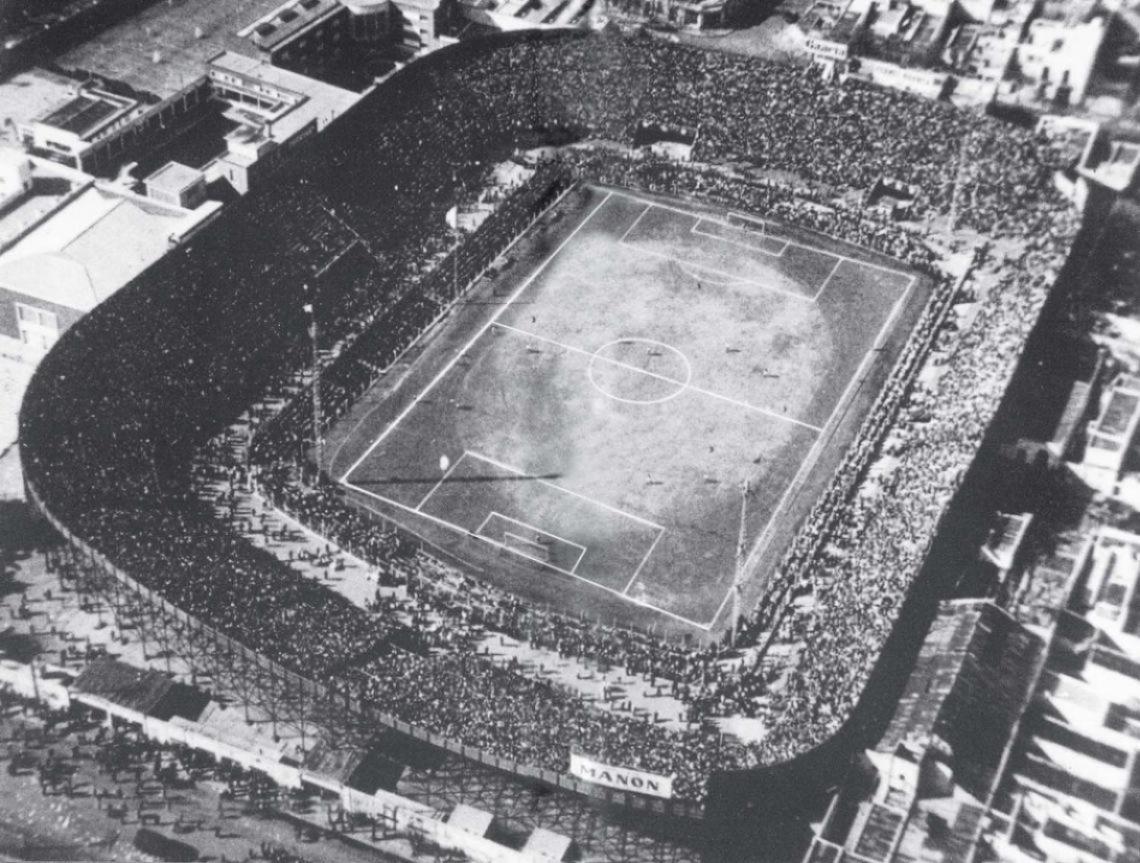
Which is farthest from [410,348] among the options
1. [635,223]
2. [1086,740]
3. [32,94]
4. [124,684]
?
[1086,740]

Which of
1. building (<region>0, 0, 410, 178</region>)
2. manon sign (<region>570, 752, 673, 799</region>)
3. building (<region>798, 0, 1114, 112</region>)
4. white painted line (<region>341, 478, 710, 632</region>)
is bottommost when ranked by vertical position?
manon sign (<region>570, 752, 673, 799</region>)

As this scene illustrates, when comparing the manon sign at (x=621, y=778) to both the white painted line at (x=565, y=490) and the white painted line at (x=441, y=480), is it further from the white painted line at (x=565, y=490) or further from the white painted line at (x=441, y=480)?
the white painted line at (x=441, y=480)

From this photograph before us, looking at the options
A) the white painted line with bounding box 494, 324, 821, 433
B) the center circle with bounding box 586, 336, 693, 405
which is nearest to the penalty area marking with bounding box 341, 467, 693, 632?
the center circle with bounding box 586, 336, 693, 405

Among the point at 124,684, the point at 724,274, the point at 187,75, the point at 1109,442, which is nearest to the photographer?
the point at 124,684

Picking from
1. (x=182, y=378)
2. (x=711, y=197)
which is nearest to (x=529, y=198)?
(x=711, y=197)

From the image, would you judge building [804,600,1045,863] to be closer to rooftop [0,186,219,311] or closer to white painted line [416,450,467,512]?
white painted line [416,450,467,512]

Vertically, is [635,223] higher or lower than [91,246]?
higher

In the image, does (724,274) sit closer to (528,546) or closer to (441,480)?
(441,480)

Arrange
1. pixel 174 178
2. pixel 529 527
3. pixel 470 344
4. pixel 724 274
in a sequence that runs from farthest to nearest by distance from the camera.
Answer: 1. pixel 724 274
2. pixel 174 178
3. pixel 470 344
4. pixel 529 527
